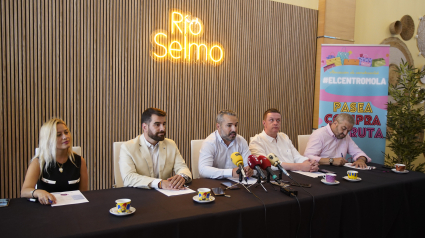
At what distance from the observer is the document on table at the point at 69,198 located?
6.99ft

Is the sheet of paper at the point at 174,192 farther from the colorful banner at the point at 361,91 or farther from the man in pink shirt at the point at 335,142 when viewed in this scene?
the colorful banner at the point at 361,91

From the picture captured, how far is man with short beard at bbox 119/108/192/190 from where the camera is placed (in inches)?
110

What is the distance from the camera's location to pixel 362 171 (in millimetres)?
3529

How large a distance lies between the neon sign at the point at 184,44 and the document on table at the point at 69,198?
2965mm

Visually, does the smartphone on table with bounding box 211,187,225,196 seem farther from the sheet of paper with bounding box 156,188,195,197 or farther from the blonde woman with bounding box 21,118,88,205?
the blonde woman with bounding box 21,118,88,205

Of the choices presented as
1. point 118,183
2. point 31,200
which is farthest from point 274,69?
point 31,200

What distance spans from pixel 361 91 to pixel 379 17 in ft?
8.42

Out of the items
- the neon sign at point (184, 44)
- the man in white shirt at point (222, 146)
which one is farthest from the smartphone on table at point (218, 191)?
the neon sign at point (184, 44)

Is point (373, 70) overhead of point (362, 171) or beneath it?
overhead

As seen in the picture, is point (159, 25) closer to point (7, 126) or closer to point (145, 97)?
point (145, 97)

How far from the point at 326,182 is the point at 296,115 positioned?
3552 mm

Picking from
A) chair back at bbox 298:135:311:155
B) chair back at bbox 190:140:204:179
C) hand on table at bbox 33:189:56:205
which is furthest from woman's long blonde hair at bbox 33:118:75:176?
chair back at bbox 298:135:311:155

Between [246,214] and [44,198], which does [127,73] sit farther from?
[246,214]

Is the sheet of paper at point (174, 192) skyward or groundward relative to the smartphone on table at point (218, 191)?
groundward
